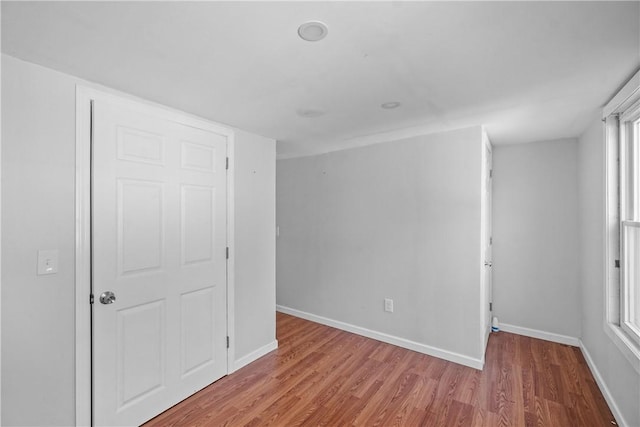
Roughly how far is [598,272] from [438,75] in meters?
2.17

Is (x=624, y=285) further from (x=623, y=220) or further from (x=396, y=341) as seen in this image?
(x=396, y=341)

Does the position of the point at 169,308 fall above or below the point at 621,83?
below

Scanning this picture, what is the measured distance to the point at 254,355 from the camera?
289 centimetres

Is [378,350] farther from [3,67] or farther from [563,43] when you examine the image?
[3,67]

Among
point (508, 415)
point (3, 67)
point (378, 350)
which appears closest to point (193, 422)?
point (378, 350)

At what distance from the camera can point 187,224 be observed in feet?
7.58

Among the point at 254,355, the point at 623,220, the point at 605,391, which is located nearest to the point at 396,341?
the point at 254,355

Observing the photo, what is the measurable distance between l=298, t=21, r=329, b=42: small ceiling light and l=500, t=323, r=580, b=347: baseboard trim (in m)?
3.77

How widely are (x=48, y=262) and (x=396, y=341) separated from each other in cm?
304

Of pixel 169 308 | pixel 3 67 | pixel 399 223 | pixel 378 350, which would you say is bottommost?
pixel 378 350

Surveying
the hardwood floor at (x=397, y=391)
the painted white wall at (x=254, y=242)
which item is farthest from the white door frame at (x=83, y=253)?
the painted white wall at (x=254, y=242)

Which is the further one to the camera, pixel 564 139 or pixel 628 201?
pixel 564 139

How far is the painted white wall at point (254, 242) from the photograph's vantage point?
2760 millimetres

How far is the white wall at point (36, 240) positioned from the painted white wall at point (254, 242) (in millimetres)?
1242
